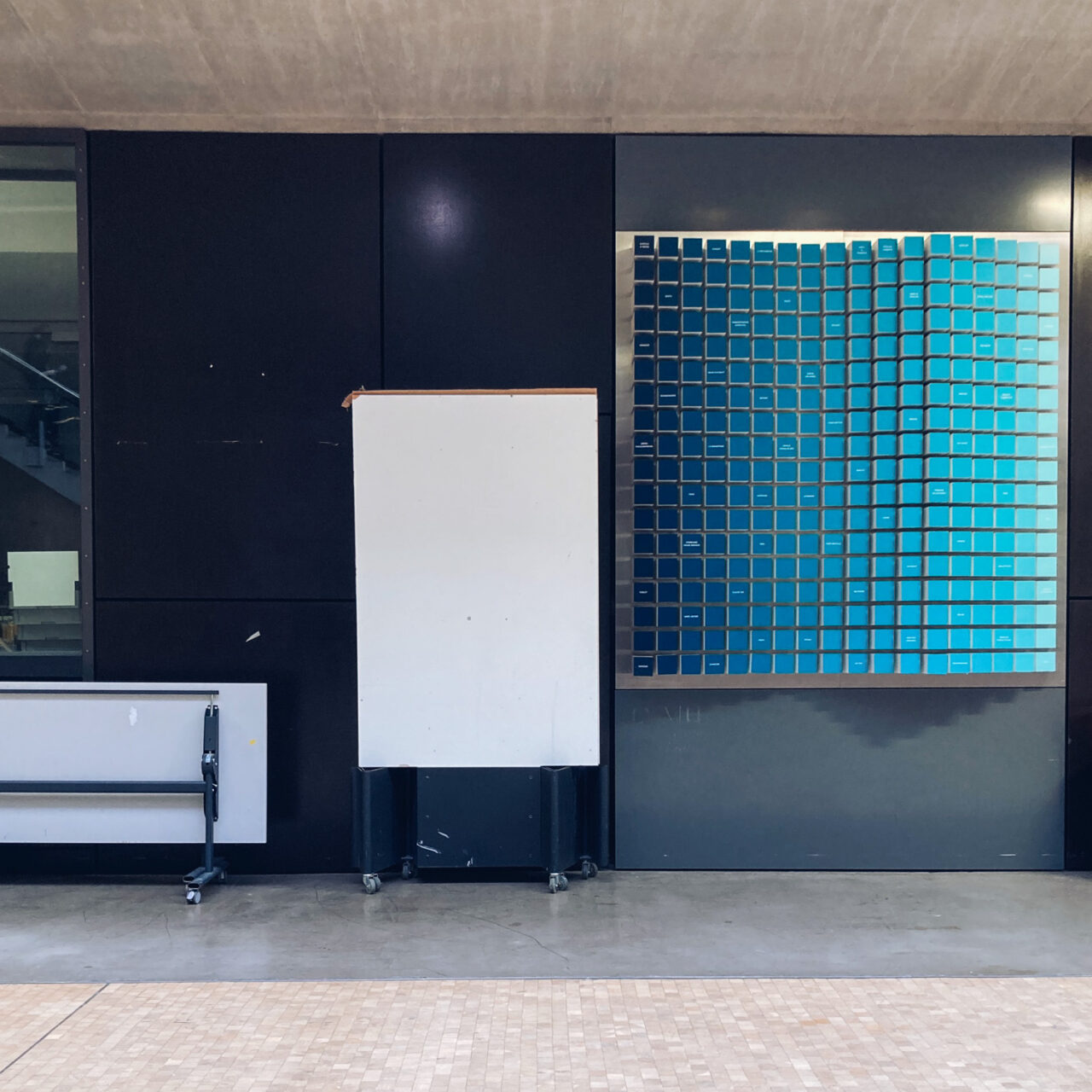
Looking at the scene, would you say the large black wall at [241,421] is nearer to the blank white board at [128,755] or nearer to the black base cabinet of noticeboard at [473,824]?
the blank white board at [128,755]

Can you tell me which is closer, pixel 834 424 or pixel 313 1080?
pixel 313 1080

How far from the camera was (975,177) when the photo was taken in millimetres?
4434

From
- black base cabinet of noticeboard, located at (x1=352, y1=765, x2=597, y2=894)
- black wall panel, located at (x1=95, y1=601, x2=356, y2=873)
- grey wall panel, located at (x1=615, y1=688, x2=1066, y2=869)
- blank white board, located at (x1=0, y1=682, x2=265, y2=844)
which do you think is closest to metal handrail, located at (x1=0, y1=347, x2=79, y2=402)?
black wall panel, located at (x1=95, y1=601, x2=356, y2=873)

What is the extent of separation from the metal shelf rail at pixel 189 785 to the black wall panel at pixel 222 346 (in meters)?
0.52

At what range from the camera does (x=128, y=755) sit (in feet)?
13.5

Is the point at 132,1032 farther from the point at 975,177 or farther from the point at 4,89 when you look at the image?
the point at 975,177

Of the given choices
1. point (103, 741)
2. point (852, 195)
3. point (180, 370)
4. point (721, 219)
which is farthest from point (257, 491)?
point (852, 195)

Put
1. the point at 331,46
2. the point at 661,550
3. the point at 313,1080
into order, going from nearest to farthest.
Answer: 1. the point at 313,1080
2. the point at 331,46
3. the point at 661,550

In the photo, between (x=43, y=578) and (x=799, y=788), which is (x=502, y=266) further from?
(x=799, y=788)

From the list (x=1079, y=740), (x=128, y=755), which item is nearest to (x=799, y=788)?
(x=1079, y=740)

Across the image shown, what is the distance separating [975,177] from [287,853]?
15.0ft

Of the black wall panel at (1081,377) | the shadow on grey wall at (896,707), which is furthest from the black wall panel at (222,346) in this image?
the black wall panel at (1081,377)

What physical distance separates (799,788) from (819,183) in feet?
9.39

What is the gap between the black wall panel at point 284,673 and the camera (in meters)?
4.41
